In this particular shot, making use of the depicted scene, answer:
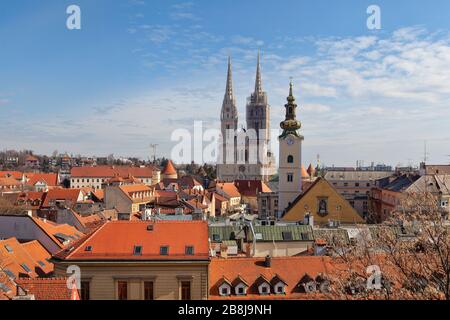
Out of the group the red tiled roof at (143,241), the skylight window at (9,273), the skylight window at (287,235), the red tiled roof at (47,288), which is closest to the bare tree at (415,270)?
the red tiled roof at (143,241)

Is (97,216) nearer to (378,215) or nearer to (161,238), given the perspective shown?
(161,238)

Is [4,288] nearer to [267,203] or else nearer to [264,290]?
[264,290]

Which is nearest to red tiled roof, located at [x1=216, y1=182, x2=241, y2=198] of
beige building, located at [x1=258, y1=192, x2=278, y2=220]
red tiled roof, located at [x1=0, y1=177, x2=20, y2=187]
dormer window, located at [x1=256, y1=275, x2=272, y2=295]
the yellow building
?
beige building, located at [x1=258, y1=192, x2=278, y2=220]

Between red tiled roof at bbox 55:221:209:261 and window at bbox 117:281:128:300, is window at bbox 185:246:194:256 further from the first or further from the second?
window at bbox 117:281:128:300

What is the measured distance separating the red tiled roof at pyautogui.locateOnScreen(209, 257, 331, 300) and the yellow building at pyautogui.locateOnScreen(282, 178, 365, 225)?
20.8 m

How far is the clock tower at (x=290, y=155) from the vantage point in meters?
49.8

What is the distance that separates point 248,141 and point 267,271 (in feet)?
359

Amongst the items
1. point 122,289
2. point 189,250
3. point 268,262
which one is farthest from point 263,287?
point 122,289

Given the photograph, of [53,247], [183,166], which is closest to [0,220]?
[53,247]

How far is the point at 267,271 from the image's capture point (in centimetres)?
2072

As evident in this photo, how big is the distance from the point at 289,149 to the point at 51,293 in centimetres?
3707

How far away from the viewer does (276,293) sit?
1991cm

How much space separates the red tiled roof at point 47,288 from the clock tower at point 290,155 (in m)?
36.0

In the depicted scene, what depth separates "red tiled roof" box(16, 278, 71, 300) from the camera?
15352 millimetres
